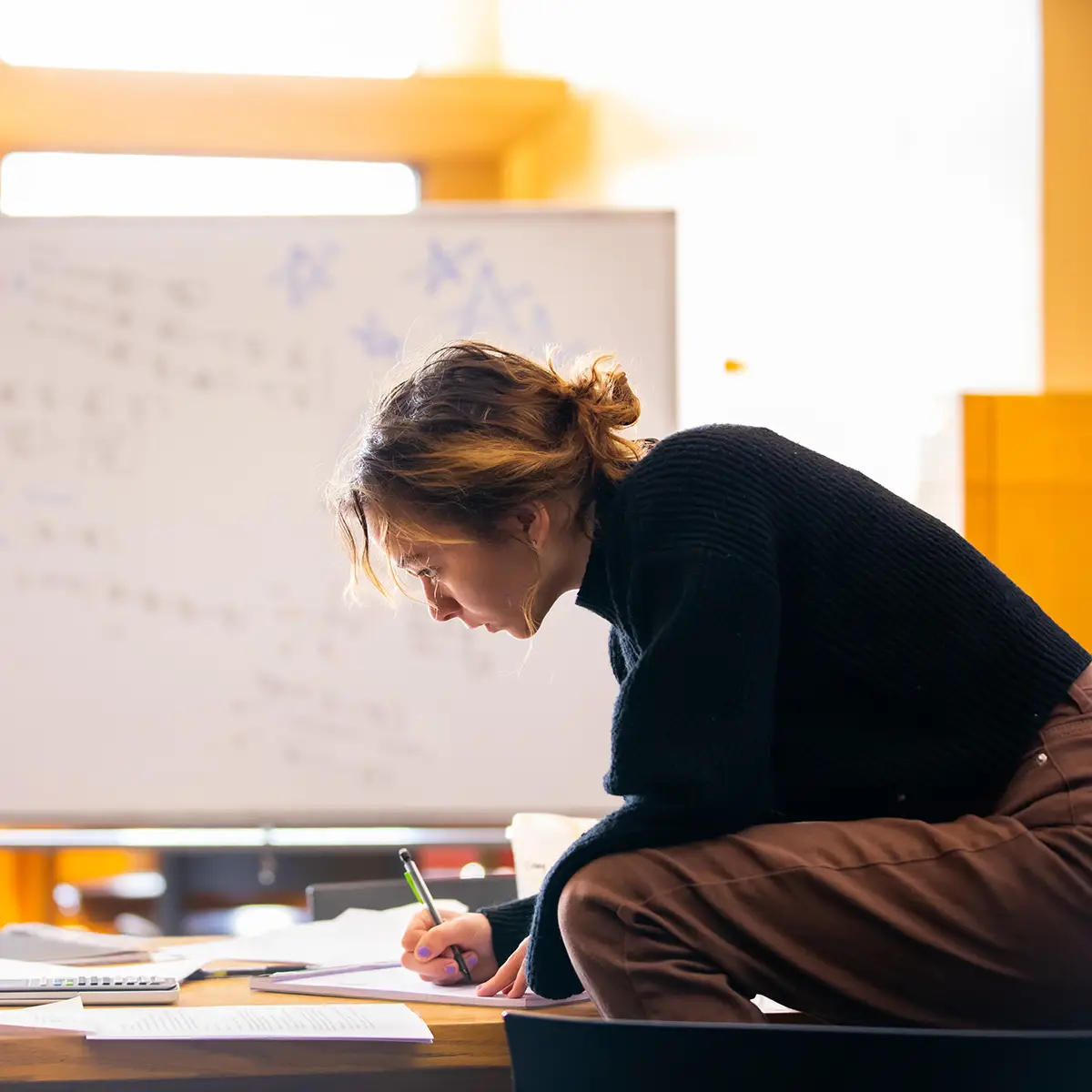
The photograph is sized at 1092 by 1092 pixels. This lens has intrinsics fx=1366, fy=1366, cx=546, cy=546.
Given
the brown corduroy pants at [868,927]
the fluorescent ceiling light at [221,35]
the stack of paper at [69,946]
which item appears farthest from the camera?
the fluorescent ceiling light at [221,35]

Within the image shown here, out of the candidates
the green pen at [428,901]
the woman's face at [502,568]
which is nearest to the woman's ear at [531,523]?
the woman's face at [502,568]

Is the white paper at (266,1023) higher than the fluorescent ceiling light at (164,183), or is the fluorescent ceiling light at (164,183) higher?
the fluorescent ceiling light at (164,183)

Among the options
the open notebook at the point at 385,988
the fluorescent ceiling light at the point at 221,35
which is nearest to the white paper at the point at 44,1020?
the open notebook at the point at 385,988

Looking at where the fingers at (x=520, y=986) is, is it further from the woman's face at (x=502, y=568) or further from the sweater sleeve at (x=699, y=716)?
the woman's face at (x=502, y=568)

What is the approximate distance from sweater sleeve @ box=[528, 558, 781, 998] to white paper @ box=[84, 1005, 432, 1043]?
17cm

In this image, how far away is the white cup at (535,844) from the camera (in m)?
1.40

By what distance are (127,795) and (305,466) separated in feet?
2.05

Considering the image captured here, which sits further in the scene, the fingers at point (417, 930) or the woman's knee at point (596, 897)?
the fingers at point (417, 930)

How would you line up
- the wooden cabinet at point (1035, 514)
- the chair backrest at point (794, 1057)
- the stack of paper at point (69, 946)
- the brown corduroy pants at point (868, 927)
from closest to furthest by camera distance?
the chair backrest at point (794, 1057), the brown corduroy pants at point (868, 927), the stack of paper at point (69, 946), the wooden cabinet at point (1035, 514)

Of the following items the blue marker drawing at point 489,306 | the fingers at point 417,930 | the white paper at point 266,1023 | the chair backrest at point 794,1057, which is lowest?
the fingers at point 417,930

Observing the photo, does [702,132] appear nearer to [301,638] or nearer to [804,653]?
[301,638]

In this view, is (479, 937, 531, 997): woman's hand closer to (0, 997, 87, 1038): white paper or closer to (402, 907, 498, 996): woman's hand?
(402, 907, 498, 996): woman's hand

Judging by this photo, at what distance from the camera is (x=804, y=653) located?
1.03m

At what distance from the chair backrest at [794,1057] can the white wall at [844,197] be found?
1392 mm
